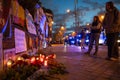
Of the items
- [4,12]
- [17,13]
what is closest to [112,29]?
[17,13]

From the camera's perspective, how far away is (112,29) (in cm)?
1079

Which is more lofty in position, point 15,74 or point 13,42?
point 13,42

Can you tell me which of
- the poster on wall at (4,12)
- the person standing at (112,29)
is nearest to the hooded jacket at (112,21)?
the person standing at (112,29)

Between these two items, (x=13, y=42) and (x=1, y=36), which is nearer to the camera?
(x=1, y=36)

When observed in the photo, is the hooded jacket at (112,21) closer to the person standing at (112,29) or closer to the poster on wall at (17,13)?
the person standing at (112,29)

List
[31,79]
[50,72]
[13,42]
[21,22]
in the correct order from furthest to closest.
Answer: [21,22]
[13,42]
[50,72]
[31,79]

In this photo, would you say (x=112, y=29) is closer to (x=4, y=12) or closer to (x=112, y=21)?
(x=112, y=21)

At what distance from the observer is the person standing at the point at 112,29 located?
35.3 feet

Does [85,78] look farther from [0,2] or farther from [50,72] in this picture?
[0,2]

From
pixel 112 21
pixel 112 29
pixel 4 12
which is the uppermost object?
pixel 112 21

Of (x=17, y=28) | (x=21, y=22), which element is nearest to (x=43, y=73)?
(x=17, y=28)

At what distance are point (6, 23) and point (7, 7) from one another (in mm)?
408

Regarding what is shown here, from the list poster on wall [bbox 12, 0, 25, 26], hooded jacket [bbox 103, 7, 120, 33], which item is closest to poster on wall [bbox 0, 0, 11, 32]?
poster on wall [bbox 12, 0, 25, 26]

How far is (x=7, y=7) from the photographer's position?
6.95 m
